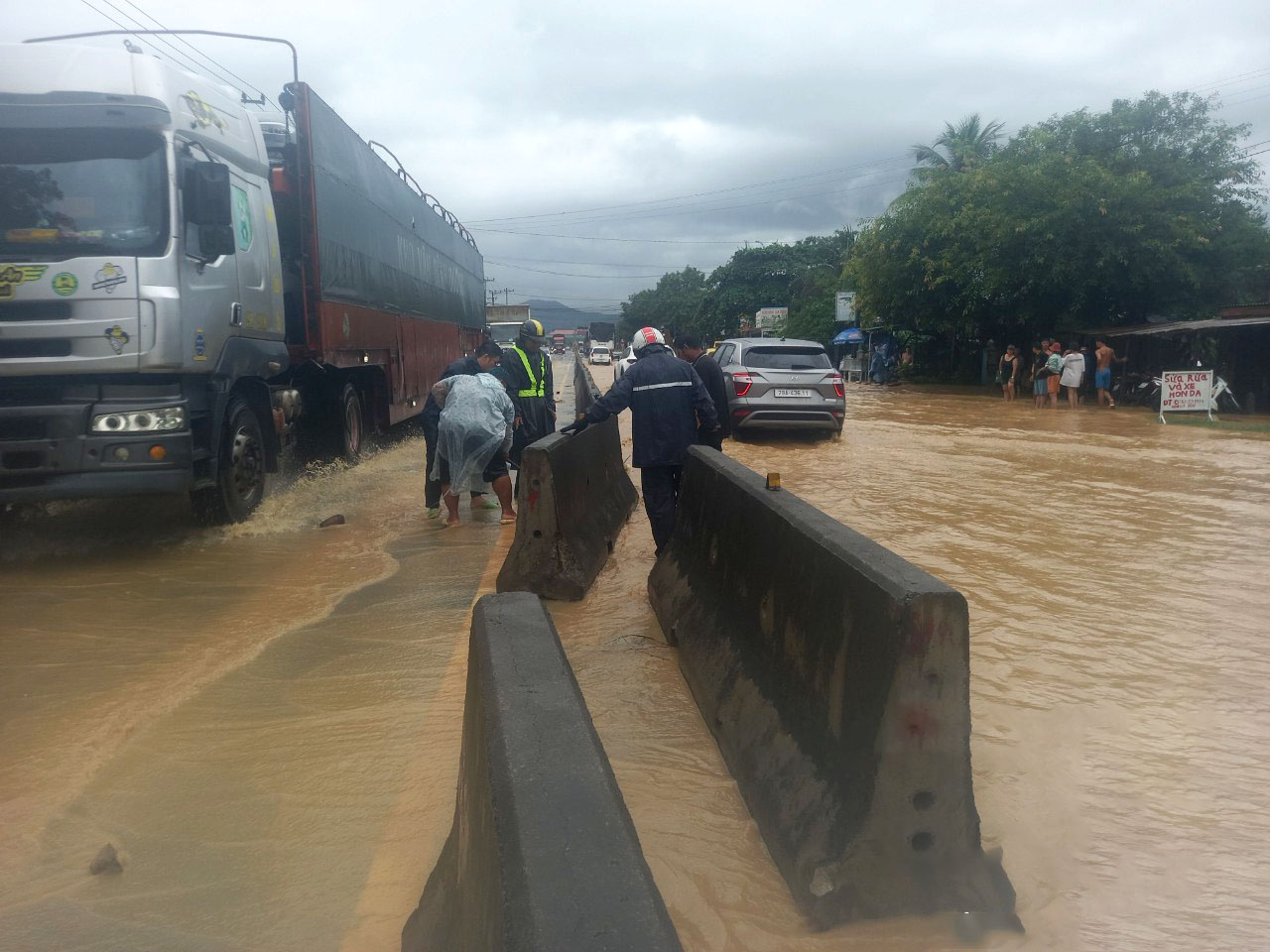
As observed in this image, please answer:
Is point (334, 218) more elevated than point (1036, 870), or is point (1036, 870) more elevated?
point (334, 218)

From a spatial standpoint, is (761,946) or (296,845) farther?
(296,845)

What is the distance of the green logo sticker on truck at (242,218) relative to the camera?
798cm

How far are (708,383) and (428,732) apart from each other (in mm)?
4869

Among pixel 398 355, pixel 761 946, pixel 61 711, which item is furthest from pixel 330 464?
pixel 761 946

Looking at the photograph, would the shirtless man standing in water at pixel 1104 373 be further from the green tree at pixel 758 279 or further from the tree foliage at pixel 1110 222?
the green tree at pixel 758 279

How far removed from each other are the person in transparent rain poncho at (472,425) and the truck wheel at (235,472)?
155 cm

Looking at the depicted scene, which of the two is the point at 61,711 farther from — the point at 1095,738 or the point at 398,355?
the point at 398,355

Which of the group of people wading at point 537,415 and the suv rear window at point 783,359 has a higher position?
the suv rear window at point 783,359

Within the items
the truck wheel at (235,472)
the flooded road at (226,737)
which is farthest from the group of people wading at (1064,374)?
the truck wheel at (235,472)

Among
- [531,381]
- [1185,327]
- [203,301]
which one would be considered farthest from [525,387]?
[1185,327]

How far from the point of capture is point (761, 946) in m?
2.76

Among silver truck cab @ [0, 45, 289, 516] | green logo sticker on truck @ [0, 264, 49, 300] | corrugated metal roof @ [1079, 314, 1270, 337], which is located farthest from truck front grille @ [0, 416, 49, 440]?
corrugated metal roof @ [1079, 314, 1270, 337]

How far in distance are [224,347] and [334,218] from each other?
2980 mm

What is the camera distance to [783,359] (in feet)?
51.8
